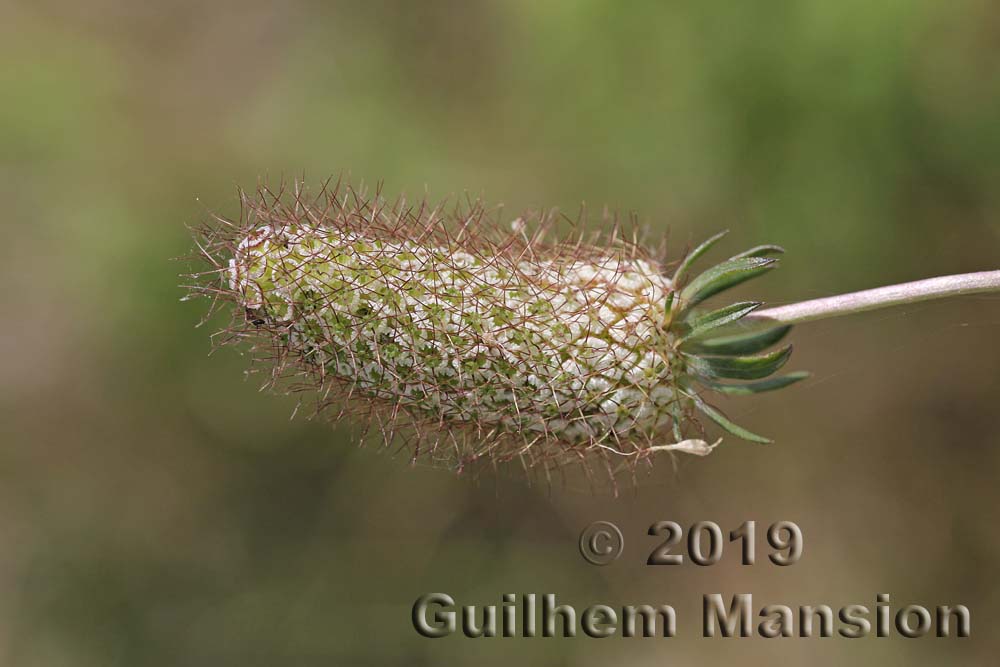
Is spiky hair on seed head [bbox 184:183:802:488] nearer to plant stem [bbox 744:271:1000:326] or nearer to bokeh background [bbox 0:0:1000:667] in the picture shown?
plant stem [bbox 744:271:1000:326]

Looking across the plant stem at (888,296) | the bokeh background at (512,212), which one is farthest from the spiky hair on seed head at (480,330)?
the bokeh background at (512,212)

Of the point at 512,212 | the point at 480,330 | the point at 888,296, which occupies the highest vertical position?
the point at 512,212

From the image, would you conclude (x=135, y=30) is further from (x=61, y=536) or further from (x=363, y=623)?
(x=363, y=623)

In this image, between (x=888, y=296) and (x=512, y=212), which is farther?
(x=512, y=212)

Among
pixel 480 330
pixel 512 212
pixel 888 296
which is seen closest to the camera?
pixel 888 296

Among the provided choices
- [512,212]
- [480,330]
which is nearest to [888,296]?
[480,330]

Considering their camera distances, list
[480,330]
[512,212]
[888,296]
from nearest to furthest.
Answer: [888,296] → [480,330] → [512,212]

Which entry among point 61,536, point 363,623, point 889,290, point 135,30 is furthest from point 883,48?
point 61,536

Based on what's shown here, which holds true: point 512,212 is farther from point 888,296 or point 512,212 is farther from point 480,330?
point 888,296
